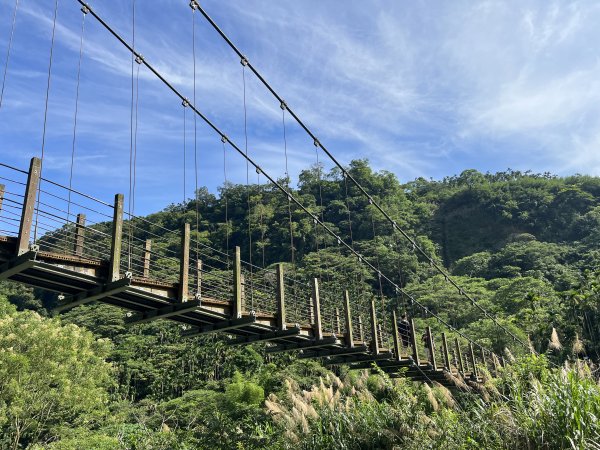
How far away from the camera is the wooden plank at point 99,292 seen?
16.1ft

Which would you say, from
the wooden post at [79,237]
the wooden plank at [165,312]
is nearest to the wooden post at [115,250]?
the wooden post at [79,237]

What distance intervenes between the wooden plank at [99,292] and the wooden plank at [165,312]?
0.74 meters

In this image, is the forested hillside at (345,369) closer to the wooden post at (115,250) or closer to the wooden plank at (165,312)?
the wooden plank at (165,312)

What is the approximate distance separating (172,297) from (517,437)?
347 cm

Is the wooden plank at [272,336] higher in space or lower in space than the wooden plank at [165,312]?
lower

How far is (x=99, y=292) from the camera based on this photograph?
16.6 ft

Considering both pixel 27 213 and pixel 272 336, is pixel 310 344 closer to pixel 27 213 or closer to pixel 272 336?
pixel 272 336

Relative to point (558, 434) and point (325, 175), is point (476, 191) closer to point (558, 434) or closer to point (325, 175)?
point (325, 175)

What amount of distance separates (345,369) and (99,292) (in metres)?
17.4

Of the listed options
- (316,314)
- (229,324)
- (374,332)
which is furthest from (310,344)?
(229,324)

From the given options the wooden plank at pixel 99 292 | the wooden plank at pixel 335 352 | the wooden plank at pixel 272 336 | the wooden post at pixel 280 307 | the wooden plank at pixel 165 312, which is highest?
the wooden post at pixel 280 307

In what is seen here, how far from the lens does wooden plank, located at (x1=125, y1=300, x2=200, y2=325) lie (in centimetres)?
562

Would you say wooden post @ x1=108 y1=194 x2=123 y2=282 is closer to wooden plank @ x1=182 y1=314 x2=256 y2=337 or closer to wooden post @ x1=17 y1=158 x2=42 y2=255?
wooden post @ x1=17 y1=158 x2=42 y2=255

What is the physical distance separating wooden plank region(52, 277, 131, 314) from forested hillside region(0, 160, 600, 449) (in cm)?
168
